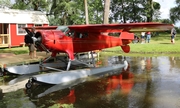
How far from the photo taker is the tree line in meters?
34.9

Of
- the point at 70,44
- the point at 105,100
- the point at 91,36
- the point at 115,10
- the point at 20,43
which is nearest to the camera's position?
the point at 105,100

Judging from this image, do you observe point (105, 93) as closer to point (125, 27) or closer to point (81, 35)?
point (125, 27)

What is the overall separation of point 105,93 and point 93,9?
3022cm

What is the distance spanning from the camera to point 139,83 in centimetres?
856

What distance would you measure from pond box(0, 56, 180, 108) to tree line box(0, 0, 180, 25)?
25725 millimetres

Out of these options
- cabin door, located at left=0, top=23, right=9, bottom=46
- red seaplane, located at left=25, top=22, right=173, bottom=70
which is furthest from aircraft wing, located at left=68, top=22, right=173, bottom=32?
cabin door, located at left=0, top=23, right=9, bottom=46

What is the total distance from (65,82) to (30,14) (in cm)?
1720

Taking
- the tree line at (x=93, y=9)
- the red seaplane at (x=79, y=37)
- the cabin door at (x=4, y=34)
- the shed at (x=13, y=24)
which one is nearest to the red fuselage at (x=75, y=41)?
the red seaplane at (x=79, y=37)

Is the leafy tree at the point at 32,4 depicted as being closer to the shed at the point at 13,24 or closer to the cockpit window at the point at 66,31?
the shed at the point at 13,24

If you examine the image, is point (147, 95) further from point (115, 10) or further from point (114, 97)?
point (115, 10)

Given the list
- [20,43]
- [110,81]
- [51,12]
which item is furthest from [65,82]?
[51,12]

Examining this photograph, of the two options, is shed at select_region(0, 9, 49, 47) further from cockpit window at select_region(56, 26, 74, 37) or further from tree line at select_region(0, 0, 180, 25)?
cockpit window at select_region(56, 26, 74, 37)

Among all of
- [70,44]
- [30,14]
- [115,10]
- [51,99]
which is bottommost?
[51,99]

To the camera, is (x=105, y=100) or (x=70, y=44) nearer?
(x=105, y=100)
